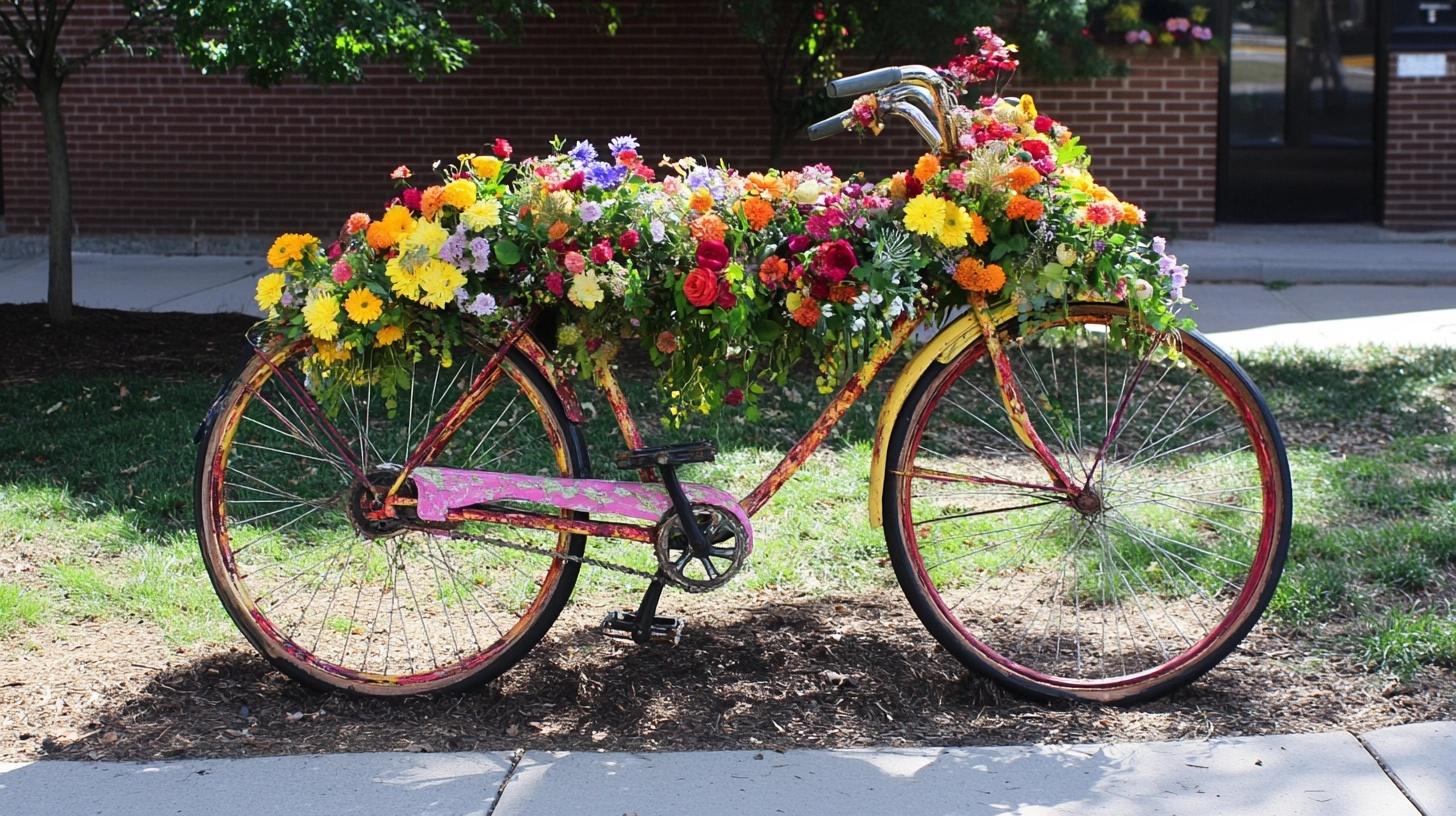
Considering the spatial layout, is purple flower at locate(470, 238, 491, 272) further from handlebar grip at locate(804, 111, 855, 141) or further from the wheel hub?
the wheel hub

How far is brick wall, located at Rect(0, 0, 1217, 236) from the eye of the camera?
11.2 meters

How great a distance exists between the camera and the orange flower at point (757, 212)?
3.61 m

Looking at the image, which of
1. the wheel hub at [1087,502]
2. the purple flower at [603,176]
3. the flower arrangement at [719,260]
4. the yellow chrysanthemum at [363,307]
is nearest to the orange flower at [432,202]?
the flower arrangement at [719,260]

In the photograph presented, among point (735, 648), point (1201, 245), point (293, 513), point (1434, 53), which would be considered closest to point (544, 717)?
point (735, 648)

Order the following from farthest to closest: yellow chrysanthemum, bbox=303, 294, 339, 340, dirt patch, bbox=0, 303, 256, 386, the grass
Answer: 1. dirt patch, bbox=0, 303, 256, 386
2. the grass
3. yellow chrysanthemum, bbox=303, 294, 339, 340

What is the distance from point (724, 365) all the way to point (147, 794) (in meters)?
1.55

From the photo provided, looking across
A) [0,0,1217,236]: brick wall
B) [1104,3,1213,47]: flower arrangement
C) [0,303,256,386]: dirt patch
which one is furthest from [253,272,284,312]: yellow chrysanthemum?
[1104,3,1213,47]: flower arrangement

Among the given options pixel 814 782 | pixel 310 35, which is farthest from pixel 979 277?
pixel 310 35

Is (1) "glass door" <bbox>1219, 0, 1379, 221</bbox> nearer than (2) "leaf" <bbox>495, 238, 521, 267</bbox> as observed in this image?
No

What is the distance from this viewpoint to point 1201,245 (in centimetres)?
1108

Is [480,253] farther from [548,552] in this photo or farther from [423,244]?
[548,552]

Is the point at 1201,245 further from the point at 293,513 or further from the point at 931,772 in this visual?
the point at 931,772

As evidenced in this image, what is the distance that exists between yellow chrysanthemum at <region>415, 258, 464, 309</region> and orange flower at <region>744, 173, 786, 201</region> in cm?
70

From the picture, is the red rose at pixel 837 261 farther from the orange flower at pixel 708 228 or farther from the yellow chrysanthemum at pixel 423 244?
the yellow chrysanthemum at pixel 423 244
